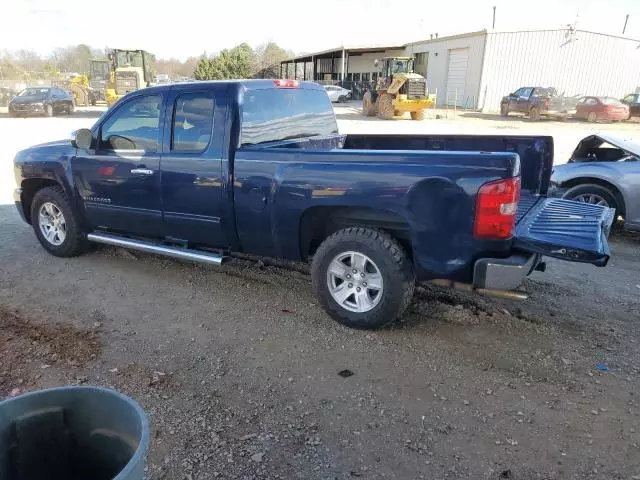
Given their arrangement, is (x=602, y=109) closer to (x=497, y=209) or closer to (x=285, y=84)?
(x=285, y=84)

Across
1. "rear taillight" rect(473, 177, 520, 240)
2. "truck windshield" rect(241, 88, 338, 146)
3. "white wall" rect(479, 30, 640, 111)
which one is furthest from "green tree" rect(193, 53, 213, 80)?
"rear taillight" rect(473, 177, 520, 240)

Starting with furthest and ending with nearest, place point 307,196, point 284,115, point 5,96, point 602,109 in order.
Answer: point 5,96
point 602,109
point 284,115
point 307,196

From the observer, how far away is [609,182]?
6598mm

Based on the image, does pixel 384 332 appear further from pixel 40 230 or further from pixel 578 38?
pixel 578 38

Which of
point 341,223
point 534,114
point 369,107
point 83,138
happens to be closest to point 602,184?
point 341,223

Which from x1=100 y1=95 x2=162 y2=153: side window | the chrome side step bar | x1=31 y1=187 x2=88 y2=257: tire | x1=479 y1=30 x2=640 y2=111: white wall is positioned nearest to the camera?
the chrome side step bar

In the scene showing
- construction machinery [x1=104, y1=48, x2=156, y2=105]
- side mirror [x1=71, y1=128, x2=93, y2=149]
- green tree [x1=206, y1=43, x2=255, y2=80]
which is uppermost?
green tree [x1=206, y1=43, x2=255, y2=80]

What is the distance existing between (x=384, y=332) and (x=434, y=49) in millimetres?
37442

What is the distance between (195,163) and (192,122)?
1.31ft

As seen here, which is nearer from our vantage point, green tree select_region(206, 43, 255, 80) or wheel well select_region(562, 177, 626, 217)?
wheel well select_region(562, 177, 626, 217)

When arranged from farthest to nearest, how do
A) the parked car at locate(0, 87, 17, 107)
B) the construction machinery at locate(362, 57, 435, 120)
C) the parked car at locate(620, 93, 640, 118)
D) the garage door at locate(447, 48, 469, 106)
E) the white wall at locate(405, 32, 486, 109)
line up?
the parked car at locate(0, 87, 17, 107)
the garage door at locate(447, 48, 469, 106)
the white wall at locate(405, 32, 486, 109)
the construction machinery at locate(362, 57, 435, 120)
the parked car at locate(620, 93, 640, 118)

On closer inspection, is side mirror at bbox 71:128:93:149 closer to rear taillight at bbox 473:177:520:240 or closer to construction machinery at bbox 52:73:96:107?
rear taillight at bbox 473:177:520:240

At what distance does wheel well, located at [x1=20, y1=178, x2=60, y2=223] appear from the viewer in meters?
5.84

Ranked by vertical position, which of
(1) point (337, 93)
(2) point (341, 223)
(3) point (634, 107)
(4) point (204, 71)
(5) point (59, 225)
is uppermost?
(4) point (204, 71)
